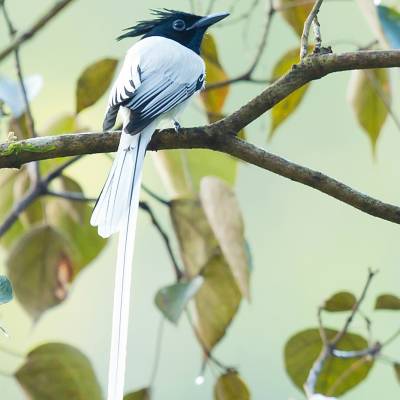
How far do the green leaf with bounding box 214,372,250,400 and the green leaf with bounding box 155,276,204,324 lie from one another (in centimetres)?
16

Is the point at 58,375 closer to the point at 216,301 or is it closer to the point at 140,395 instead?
the point at 140,395

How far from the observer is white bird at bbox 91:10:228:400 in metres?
1.64

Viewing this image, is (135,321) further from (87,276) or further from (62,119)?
(62,119)

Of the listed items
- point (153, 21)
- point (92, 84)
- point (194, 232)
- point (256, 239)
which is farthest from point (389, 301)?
point (256, 239)

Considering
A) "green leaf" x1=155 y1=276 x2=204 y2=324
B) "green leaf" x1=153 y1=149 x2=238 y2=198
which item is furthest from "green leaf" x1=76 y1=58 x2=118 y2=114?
"green leaf" x1=155 y1=276 x2=204 y2=324

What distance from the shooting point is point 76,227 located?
8.52 ft

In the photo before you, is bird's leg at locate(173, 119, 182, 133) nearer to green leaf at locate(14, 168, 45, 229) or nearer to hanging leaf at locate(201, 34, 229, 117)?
hanging leaf at locate(201, 34, 229, 117)

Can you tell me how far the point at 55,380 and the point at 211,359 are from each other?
0.92 ft

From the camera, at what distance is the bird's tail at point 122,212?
1.63 m

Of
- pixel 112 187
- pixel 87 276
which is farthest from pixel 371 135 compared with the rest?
pixel 87 276

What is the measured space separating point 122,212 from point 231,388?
17.4 inches

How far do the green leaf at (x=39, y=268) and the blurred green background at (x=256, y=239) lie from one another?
61.7 inches

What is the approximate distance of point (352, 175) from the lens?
14.5 ft

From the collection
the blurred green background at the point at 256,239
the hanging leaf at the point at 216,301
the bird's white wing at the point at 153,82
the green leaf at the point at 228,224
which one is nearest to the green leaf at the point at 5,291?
the bird's white wing at the point at 153,82
